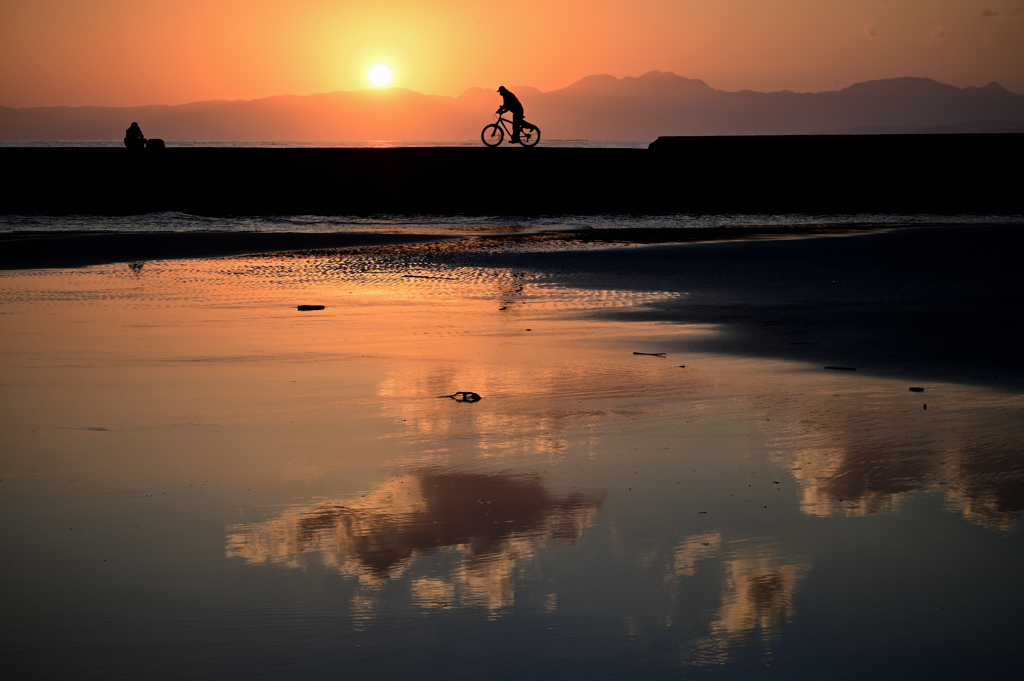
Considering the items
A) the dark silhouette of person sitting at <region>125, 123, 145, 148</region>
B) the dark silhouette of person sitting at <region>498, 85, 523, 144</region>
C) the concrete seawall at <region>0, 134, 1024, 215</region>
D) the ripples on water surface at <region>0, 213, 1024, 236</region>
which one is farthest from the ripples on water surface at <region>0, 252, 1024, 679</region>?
the dark silhouette of person sitting at <region>125, 123, 145, 148</region>

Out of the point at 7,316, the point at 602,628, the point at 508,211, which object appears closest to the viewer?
the point at 602,628

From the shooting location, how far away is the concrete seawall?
Answer: 38875 mm

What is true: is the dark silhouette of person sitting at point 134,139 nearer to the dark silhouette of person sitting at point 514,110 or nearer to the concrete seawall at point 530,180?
the concrete seawall at point 530,180

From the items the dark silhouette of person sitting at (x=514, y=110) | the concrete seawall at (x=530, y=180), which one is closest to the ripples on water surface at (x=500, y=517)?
the dark silhouette of person sitting at (x=514, y=110)

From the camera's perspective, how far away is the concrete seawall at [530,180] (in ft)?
128

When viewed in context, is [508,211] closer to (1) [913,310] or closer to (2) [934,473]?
(1) [913,310]

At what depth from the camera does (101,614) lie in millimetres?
3941

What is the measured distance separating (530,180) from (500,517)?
119 ft

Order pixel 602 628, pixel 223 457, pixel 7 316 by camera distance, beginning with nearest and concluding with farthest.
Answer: pixel 602 628
pixel 223 457
pixel 7 316

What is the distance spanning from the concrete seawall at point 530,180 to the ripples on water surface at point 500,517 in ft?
97.4

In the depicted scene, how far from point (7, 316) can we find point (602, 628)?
35.6 feet

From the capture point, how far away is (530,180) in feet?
133

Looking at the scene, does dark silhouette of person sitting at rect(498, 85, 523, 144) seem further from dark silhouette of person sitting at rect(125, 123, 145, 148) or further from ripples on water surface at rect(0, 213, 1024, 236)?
dark silhouette of person sitting at rect(125, 123, 145, 148)

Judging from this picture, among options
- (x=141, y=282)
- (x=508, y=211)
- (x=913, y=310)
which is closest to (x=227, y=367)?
(x=141, y=282)
